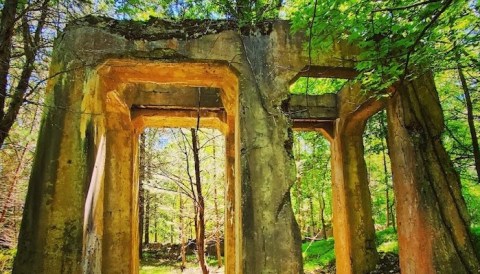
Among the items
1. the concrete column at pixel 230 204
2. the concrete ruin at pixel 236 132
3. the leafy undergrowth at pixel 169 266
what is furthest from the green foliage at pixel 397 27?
the leafy undergrowth at pixel 169 266

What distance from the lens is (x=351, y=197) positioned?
9.48 meters

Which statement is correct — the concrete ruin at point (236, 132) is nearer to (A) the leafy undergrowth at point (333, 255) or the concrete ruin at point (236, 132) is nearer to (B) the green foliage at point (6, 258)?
(A) the leafy undergrowth at point (333, 255)

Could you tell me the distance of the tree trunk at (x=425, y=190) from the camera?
5.57 metres

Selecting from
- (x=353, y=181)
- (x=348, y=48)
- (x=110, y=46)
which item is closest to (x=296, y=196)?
(x=353, y=181)

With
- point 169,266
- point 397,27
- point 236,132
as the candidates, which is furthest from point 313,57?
point 169,266

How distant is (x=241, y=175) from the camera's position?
5.26m

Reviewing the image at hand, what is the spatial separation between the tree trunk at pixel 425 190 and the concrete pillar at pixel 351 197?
7.93 ft

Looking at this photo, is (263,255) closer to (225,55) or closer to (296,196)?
(225,55)

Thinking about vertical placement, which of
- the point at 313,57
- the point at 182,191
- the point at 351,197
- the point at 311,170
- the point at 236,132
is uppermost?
the point at 313,57

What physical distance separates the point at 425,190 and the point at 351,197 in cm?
372

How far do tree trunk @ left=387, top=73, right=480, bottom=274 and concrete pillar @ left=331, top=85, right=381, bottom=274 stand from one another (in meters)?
2.42

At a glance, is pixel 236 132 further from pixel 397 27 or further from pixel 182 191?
pixel 182 191

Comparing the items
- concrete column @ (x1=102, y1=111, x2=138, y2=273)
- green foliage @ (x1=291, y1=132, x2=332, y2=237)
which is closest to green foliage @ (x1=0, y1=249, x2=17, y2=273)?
concrete column @ (x1=102, y1=111, x2=138, y2=273)

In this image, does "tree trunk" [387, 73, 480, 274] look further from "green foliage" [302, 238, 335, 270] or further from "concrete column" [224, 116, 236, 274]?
"green foliage" [302, 238, 335, 270]
